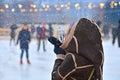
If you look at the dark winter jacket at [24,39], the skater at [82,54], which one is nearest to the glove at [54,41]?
the skater at [82,54]

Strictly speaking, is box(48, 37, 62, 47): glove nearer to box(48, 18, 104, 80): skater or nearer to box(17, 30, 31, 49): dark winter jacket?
box(48, 18, 104, 80): skater

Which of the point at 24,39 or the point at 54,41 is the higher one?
the point at 54,41

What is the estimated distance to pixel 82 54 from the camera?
Result: 6.43ft

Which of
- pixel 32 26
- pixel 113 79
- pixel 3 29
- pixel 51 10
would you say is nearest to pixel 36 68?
pixel 113 79

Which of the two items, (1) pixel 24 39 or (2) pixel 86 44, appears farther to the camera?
(1) pixel 24 39

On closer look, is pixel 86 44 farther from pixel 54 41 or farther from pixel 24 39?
pixel 24 39

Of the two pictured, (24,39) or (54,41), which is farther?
(24,39)

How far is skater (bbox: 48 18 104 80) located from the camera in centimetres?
196

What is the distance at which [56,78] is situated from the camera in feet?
6.62

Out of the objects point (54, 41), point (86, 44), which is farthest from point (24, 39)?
point (86, 44)

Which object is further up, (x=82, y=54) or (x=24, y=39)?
(x=82, y=54)

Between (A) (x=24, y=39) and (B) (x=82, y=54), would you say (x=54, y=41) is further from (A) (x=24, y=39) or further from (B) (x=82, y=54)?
(A) (x=24, y=39)

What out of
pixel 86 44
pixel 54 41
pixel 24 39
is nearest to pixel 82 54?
pixel 86 44

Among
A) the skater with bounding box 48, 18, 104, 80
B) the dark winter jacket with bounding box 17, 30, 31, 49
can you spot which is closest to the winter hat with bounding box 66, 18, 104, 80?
the skater with bounding box 48, 18, 104, 80
